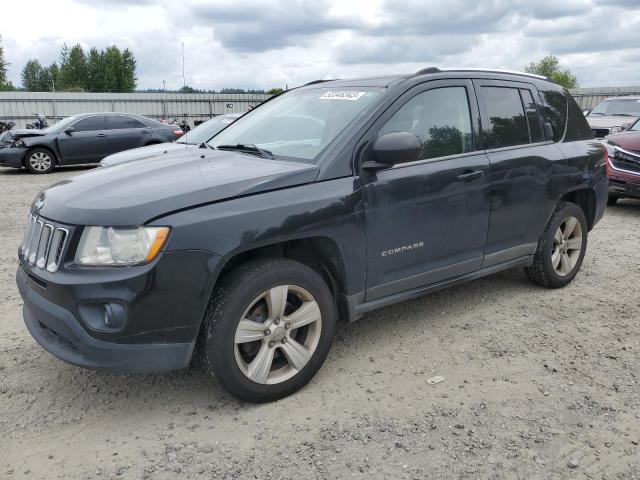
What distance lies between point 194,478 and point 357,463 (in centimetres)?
73

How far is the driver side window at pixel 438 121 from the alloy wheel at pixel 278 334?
3.88 ft

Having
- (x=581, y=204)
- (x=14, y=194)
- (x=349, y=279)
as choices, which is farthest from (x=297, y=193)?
(x=14, y=194)

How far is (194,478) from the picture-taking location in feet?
8.01

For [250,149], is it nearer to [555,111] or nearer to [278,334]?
[278,334]

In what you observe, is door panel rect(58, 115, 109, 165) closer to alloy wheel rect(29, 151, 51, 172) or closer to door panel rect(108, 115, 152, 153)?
door panel rect(108, 115, 152, 153)

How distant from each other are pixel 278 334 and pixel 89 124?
1275 cm

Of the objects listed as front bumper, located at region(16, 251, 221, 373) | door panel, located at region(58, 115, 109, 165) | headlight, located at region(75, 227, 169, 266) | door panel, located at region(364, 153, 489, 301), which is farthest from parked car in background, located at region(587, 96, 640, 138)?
headlight, located at region(75, 227, 169, 266)

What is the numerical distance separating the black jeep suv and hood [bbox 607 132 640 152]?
4.31 m

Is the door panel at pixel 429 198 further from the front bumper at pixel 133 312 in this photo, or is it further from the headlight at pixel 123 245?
the headlight at pixel 123 245

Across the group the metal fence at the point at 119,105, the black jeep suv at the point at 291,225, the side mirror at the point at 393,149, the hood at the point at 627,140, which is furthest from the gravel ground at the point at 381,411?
the metal fence at the point at 119,105

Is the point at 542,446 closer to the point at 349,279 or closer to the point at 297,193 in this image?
the point at 349,279

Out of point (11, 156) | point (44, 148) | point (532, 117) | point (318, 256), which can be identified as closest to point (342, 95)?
point (318, 256)

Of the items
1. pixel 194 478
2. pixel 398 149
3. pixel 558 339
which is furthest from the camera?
pixel 558 339

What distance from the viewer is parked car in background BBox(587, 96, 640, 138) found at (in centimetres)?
1235
